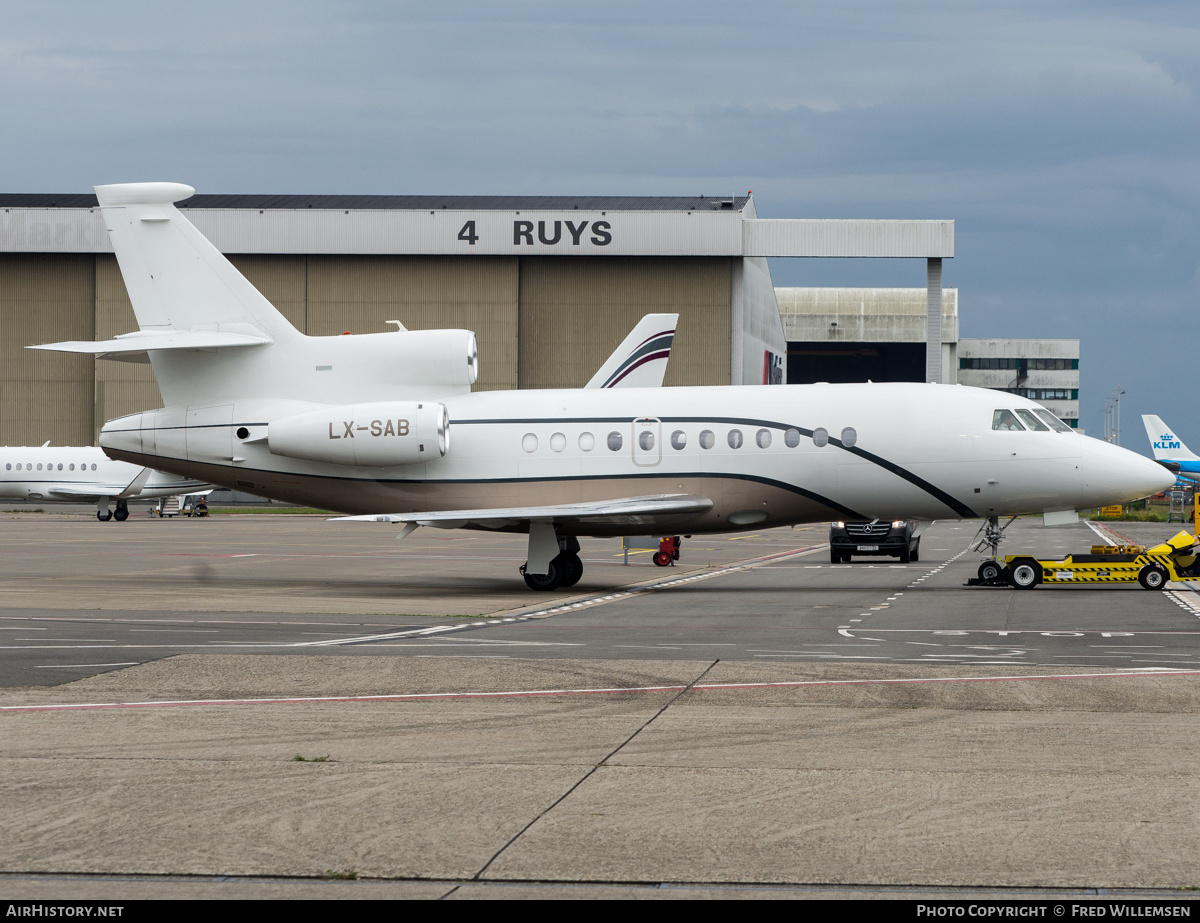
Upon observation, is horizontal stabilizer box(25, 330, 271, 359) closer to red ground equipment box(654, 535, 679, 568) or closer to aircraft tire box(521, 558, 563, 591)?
aircraft tire box(521, 558, 563, 591)

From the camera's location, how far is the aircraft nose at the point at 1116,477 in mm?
24297

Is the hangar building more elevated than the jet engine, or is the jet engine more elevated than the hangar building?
the hangar building

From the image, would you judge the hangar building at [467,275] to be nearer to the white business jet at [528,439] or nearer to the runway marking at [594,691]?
the white business jet at [528,439]

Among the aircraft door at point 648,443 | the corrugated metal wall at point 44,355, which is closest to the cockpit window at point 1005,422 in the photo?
the aircraft door at point 648,443

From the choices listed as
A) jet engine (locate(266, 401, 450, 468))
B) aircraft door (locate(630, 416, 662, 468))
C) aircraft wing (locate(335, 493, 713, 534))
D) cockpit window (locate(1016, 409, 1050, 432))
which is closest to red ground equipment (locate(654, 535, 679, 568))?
aircraft wing (locate(335, 493, 713, 534))

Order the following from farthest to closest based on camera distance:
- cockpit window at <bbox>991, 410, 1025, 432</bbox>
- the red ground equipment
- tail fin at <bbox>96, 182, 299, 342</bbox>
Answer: the red ground equipment → tail fin at <bbox>96, 182, 299, 342</bbox> → cockpit window at <bbox>991, 410, 1025, 432</bbox>

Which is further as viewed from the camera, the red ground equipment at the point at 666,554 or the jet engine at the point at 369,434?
the red ground equipment at the point at 666,554

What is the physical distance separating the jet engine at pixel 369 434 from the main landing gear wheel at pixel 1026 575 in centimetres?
1129

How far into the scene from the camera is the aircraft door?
83.6 feet

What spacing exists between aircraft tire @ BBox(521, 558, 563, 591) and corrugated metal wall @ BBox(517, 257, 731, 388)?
176ft

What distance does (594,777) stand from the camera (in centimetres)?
846

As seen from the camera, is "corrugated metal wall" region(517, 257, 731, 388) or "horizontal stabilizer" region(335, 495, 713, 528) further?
"corrugated metal wall" region(517, 257, 731, 388)

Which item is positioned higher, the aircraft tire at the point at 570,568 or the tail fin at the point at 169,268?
the tail fin at the point at 169,268

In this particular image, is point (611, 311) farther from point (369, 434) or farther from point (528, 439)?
point (369, 434)
